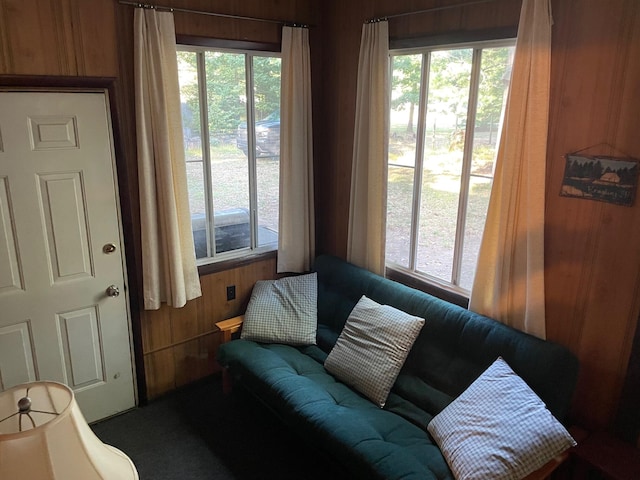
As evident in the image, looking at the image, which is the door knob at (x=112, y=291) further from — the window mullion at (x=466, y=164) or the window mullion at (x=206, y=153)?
the window mullion at (x=466, y=164)

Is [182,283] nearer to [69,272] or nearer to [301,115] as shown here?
[69,272]

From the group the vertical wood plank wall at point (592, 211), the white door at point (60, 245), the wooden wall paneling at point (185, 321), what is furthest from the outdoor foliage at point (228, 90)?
the vertical wood plank wall at point (592, 211)

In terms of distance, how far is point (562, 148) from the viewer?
215cm

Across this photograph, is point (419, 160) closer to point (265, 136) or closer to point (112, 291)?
point (265, 136)

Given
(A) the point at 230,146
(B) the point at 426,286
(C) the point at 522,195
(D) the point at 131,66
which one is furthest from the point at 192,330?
(C) the point at 522,195

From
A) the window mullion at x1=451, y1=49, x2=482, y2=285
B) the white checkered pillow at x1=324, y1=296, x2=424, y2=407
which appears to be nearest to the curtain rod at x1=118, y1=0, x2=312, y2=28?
the window mullion at x1=451, y1=49, x2=482, y2=285

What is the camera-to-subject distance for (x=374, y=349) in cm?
258

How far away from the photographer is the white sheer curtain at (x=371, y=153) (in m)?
2.88

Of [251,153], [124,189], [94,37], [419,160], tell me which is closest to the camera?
[94,37]

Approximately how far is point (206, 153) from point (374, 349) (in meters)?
1.63

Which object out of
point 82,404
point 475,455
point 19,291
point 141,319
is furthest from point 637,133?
point 82,404

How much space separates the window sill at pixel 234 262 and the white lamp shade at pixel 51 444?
2.08 metres

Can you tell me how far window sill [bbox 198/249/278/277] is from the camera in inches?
124

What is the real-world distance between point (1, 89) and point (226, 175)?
4.34 ft
